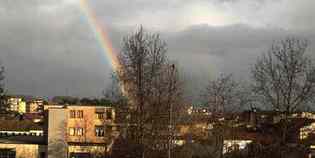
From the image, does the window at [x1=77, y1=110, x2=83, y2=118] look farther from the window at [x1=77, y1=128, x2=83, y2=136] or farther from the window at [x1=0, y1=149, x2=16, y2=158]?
the window at [x1=0, y1=149, x2=16, y2=158]

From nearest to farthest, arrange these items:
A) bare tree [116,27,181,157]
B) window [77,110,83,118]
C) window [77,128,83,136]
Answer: bare tree [116,27,181,157]
window [77,128,83,136]
window [77,110,83,118]

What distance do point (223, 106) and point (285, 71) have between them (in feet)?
18.9

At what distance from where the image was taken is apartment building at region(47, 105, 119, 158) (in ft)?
130

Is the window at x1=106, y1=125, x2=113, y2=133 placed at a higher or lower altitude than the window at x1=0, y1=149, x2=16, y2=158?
higher

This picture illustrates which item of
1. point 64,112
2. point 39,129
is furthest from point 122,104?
point 39,129

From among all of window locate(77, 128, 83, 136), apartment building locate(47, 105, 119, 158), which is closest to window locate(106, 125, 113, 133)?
apartment building locate(47, 105, 119, 158)

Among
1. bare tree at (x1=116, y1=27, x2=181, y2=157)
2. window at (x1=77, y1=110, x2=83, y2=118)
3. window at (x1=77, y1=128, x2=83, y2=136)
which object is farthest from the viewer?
window at (x1=77, y1=110, x2=83, y2=118)

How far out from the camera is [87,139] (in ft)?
168

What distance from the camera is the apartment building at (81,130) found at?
39500mm

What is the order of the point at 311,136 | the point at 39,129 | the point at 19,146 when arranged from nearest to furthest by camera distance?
the point at 19,146, the point at 311,136, the point at 39,129

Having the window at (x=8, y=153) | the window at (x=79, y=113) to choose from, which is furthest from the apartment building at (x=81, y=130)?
the window at (x=8, y=153)

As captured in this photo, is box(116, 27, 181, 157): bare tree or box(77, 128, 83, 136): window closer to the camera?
box(116, 27, 181, 157): bare tree

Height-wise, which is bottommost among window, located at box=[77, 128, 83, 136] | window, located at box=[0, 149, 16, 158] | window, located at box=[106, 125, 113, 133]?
window, located at box=[0, 149, 16, 158]

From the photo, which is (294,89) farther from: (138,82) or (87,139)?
(87,139)
